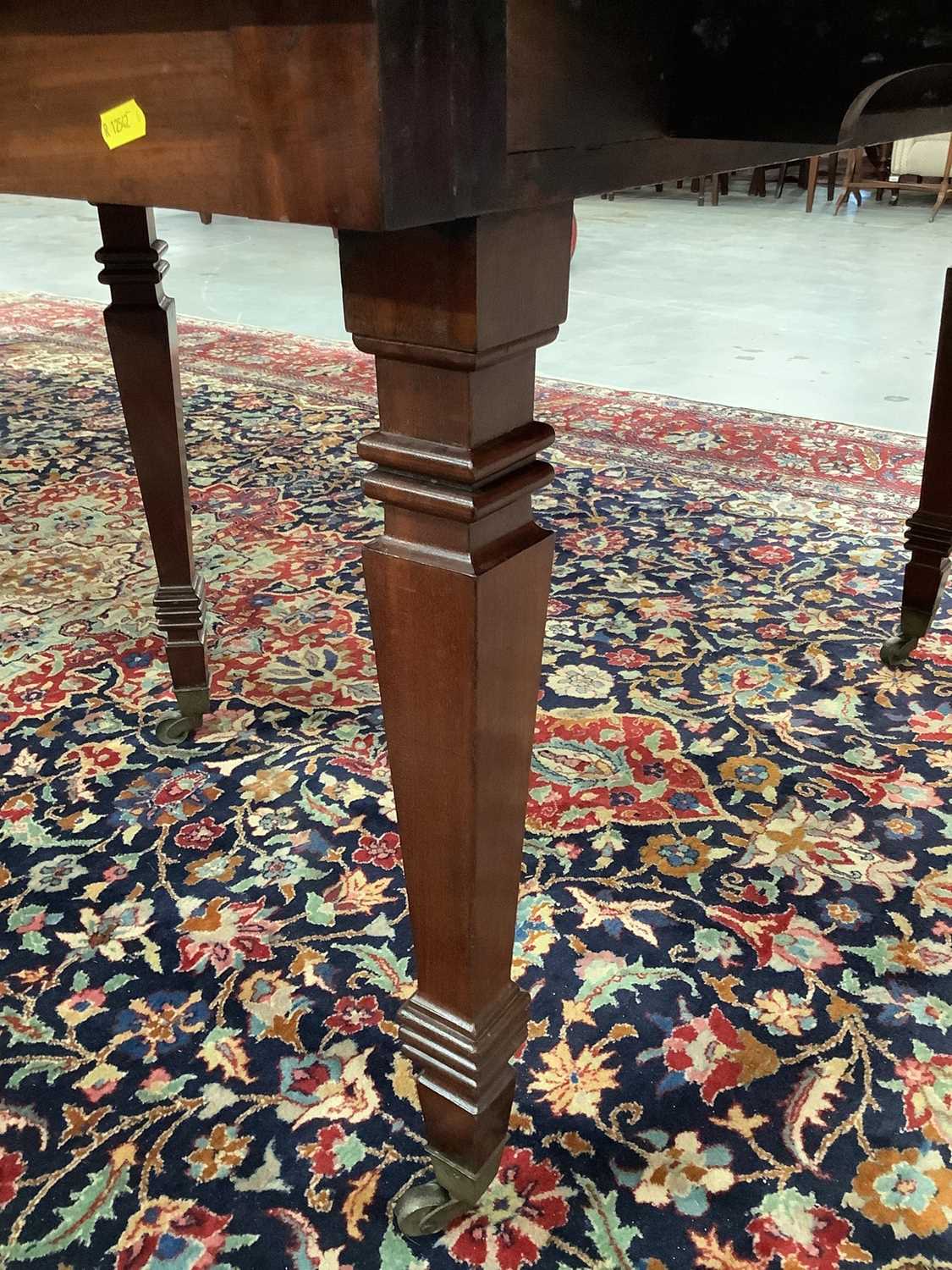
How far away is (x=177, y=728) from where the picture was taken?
1.41 meters

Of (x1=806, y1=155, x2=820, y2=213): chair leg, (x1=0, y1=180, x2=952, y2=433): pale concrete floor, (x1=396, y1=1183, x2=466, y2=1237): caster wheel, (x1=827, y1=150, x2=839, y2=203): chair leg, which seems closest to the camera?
(x1=396, y1=1183, x2=466, y2=1237): caster wheel

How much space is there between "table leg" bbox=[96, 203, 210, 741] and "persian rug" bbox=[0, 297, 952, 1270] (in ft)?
0.40

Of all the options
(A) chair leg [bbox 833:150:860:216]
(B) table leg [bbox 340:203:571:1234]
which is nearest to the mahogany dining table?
(B) table leg [bbox 340:203:571:1234]

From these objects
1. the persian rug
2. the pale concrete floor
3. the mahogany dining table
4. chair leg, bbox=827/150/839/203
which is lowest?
the persian rug

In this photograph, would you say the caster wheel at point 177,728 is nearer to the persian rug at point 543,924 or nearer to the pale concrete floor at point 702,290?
the persian rug at point 543,924

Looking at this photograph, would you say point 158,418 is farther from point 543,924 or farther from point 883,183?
point 883,183

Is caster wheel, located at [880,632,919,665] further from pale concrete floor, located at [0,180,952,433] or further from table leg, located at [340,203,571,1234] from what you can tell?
pale concrete floor, located at [0,180,952,433]

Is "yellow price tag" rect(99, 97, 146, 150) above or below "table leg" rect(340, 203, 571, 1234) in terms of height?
above

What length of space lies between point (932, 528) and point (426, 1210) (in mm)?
1154

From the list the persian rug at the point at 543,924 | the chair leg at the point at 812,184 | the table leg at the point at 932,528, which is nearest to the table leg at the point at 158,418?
the persian rug at the point at 543,924

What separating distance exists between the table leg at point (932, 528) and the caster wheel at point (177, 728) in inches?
40.8

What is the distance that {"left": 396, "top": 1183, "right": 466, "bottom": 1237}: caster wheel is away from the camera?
30.5 inches

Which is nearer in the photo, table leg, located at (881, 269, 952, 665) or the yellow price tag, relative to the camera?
the yellow price tag

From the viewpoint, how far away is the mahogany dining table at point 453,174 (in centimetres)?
41
